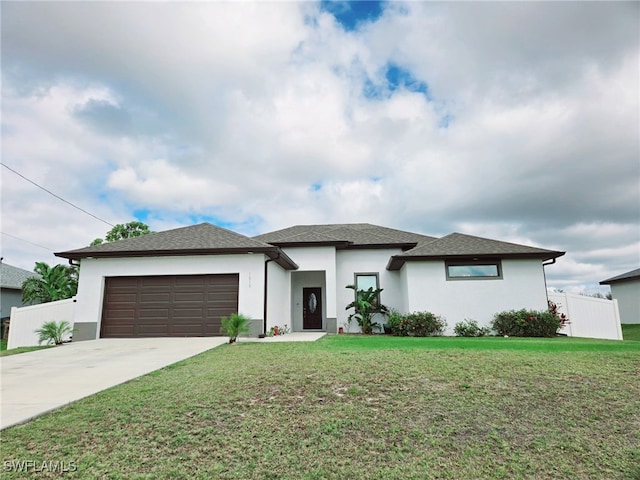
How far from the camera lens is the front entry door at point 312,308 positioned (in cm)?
1720

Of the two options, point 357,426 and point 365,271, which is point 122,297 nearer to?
point 365,271

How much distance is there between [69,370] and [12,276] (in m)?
21.7

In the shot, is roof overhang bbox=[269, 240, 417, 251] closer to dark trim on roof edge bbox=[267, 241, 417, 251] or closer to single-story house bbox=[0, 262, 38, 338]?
dark trim on roof edge bbox=[267, 241, 417, 251]

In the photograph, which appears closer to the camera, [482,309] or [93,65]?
[93,65]

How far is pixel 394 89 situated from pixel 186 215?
1639 cm

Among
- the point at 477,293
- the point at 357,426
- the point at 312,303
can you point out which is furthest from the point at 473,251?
the point at 357,426

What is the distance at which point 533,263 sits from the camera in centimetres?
1353

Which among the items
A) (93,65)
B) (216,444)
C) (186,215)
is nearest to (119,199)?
(186,215)

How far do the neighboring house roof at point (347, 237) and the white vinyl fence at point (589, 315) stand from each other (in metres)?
6.38

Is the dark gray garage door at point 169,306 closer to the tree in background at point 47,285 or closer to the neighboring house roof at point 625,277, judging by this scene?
the tree in background at point 47,285

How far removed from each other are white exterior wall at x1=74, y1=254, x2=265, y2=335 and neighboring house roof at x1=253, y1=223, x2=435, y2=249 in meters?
3.46

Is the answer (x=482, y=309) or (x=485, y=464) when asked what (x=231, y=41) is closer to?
(x=485, y=464)

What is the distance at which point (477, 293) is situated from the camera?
13.5 metres

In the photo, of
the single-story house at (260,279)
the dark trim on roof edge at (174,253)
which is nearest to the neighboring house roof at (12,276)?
the dark trim on roof edge at (174,253)
